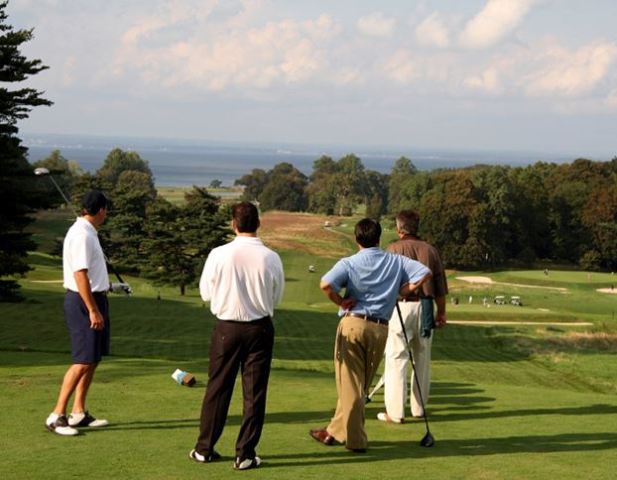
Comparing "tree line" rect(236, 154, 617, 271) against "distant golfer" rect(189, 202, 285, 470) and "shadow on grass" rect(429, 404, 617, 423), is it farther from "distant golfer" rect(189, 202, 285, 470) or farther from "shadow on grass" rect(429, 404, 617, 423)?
"distant golfer" rect(189, 202, 285, 470)

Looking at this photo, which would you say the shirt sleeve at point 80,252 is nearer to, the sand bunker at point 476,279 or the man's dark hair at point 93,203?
the man's dark hair at point 93,203

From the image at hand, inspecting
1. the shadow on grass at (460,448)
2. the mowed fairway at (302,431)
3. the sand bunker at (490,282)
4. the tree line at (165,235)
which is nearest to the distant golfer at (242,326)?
the mowed fairway at (302,431)

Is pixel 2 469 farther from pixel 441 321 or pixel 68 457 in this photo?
pixel 441 321

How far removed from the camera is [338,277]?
8414 millimetres

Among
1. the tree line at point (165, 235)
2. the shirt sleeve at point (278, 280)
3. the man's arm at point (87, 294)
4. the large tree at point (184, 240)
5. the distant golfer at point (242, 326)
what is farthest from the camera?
the tree line at point (165, 235)

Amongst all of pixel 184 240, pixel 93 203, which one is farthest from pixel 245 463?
pixel 184 240

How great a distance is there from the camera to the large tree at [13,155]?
33.7 meters

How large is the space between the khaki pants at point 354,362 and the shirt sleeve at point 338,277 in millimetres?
387

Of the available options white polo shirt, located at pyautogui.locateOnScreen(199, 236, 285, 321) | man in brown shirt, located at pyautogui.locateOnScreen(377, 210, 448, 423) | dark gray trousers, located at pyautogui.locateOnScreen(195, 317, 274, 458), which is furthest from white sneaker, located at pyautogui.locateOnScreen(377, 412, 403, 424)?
white polo shirt, located at pyautogui.locateOnScreen(199, 236, 285, 321)

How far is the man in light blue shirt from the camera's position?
8461 millimetres

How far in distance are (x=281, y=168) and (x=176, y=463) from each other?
627ft

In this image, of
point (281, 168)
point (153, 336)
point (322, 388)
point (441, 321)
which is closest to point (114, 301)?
point (153, 336)

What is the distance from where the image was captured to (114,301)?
4075cm

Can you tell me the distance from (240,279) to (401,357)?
3241 mm
